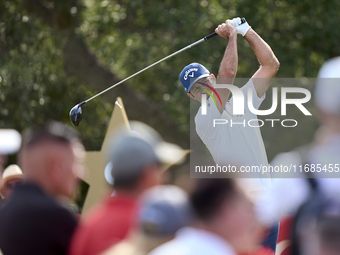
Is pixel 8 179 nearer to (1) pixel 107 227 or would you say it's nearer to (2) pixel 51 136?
(2) pixel 51 136

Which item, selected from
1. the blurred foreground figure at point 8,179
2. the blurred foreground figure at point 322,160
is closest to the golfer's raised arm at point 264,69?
the blurred foreground figure at point 322,160

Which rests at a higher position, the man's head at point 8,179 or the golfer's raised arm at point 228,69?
the golfer's raised arm at point 228,69

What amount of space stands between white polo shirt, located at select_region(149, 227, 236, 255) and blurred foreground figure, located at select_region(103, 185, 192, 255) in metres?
0.02

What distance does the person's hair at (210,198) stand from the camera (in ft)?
6.72

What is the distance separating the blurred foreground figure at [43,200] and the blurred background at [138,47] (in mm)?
7270

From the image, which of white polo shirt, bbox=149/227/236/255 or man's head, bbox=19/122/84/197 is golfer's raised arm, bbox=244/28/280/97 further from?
white polo shirt, bbox=149/227/236/255

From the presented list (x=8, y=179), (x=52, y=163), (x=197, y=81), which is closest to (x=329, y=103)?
(x=52, y=163)

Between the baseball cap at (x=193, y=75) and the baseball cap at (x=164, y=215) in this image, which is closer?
the baseball cap at (x=164, y=215)

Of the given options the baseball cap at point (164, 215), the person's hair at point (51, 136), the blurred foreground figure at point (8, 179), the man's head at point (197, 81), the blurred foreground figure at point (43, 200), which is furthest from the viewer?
the blurred foreground figure at point (8, 179)

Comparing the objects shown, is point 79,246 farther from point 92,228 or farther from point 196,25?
point 196,25

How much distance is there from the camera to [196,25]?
1015 centimetres

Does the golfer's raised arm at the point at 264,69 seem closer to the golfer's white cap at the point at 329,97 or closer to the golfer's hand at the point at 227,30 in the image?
the golfer's hand at the point at 227,30

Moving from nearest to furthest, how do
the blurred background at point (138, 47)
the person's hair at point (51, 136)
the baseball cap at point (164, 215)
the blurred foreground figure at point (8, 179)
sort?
the baseball cap at point (164, 215), the person's hair at point (51, 136), the blurred foreground figure at point (8, 179), the blurred background at point (138, 47)

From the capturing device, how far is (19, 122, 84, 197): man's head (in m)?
2.87
